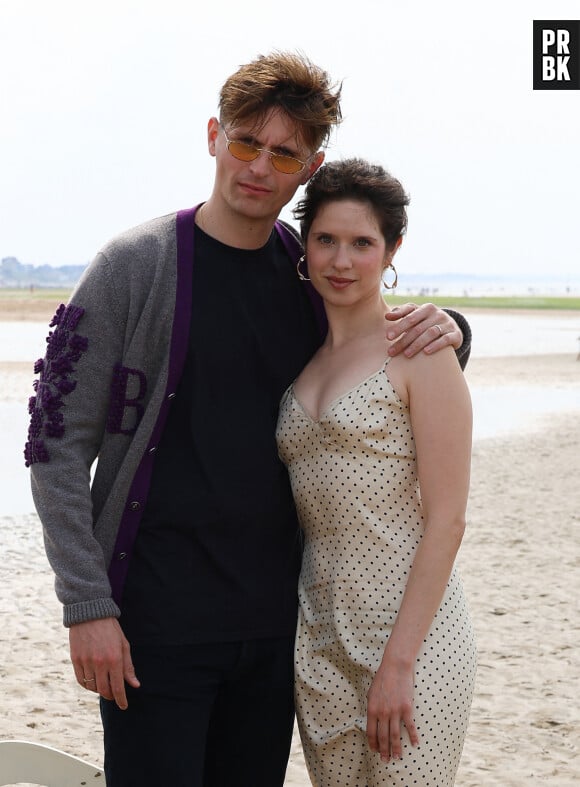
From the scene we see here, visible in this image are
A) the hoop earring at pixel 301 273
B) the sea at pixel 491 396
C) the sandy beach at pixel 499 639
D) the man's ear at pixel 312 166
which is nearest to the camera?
the man's ear at pixel 312 166

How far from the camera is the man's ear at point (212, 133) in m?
2.90

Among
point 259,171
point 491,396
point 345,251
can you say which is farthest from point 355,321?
point 491,396

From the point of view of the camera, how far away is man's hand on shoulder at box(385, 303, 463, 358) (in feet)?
8.65

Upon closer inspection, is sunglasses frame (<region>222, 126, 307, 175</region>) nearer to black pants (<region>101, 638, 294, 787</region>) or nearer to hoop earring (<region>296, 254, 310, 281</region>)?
hoop earring (<region>296, 254, 310, 281</region>)

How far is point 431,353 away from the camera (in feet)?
8.61

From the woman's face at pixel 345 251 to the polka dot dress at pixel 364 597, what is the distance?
25cm

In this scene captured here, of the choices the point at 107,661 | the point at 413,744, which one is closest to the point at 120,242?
the point at 107,661

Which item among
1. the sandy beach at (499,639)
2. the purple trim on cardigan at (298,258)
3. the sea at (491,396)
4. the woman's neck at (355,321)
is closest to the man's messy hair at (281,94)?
the purple trim on cardigan at (298,258)

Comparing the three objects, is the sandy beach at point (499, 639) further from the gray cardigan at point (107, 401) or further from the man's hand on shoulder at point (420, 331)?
the man's hand on shoulder at point (420, 331)

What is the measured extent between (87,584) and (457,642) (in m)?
0.89

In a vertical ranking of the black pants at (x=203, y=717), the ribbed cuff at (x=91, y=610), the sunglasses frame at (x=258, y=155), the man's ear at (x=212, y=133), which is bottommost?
the black pants at (x=203, y=717)

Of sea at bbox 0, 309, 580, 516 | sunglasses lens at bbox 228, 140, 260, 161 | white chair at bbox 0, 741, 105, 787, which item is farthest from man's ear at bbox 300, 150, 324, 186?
sea at bbox 0, 309, 580, 516

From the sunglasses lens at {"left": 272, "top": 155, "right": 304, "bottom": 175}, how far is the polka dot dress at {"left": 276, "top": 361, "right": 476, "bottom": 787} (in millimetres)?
559

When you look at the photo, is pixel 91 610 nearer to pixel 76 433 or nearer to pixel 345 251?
pixel 76 433
